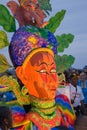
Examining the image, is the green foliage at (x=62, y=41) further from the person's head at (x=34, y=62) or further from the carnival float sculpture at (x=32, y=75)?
the person's head at (x=34, y=62)

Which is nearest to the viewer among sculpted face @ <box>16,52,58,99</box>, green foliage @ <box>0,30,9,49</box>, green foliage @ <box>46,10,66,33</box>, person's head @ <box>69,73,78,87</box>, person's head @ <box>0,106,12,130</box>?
person's head @ <box>0,106,12,130</box>

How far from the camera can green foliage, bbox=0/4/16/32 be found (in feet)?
10.7

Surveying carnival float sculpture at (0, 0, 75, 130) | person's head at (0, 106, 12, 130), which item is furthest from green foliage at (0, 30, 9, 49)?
person's head at (0, 106, 12, 130)

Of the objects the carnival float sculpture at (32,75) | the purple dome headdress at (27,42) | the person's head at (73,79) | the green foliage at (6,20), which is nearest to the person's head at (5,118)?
the carnival float sculpture at (32,75)

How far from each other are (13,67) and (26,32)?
0.28 meters

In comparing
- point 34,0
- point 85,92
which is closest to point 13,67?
point 34,0

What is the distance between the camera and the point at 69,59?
11.3 feet

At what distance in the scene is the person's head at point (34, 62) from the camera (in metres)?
3.11

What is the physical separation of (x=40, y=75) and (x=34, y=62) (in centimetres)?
10

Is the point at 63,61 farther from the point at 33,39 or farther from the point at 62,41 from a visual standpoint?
the point at 33,39

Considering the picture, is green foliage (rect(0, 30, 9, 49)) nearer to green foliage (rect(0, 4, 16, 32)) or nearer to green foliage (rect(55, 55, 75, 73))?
green foliage (rect(0, 4, 16, 32))

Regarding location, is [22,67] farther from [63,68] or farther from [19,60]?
[63,68]

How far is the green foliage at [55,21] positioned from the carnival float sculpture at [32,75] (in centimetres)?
8

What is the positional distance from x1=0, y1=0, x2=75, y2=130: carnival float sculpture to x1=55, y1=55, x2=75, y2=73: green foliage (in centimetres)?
15
